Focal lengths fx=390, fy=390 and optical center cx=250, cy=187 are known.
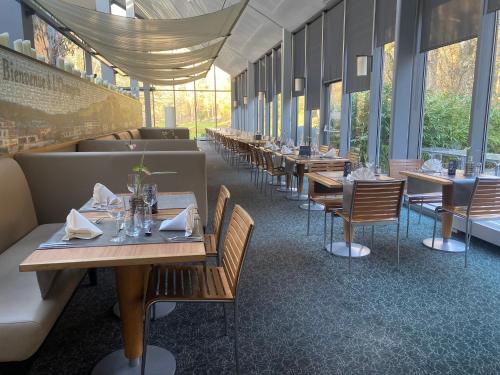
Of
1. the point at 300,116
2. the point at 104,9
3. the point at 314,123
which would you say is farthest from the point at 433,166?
the point at 300,116

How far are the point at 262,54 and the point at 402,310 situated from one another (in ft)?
41.3

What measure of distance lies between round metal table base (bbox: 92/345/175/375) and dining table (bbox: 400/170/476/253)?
8.95 ft

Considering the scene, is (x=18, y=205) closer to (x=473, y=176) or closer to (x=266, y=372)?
(x=266, y=372)

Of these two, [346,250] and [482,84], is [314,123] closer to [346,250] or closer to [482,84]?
[482,84]

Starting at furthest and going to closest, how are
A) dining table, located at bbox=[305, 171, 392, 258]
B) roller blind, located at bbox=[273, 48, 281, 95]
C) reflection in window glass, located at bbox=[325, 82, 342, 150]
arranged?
roller blind, located at bbox=[273, 48, 281, 95] → reflection in window glass, located at bbox=[325, 82, 342, 150] → dining table, located at bbox=[305, 171, 392, 258]

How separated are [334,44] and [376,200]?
5459 millimetres

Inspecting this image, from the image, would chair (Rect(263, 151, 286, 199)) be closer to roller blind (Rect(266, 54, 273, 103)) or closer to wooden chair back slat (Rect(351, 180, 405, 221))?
wooden chair back slat (Rect(351, 180, 405, 221))

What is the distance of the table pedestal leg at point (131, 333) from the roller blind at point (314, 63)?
7.60 meters

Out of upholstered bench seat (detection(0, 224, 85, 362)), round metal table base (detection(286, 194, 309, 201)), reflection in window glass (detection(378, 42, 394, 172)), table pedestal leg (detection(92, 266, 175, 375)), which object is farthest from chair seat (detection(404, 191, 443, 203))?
upholstered bench seat (detection(0, 224, 85, 362))

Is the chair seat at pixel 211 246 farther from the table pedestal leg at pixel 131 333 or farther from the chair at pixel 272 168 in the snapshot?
the chair at pixel 272 168

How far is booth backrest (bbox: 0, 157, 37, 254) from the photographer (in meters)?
2.59

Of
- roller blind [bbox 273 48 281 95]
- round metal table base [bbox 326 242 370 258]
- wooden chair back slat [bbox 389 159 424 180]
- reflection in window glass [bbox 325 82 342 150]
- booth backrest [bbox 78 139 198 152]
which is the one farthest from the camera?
roller blind [bbox 273 48 281 95]

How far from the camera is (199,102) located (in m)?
20.5

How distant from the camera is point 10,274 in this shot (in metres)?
2.15
